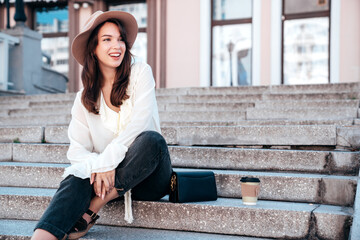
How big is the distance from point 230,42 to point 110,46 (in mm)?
6326

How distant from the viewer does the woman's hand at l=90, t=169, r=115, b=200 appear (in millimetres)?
2324

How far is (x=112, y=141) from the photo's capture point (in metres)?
2.48

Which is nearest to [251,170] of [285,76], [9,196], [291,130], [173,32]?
[291,130]

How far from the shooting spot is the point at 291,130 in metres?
3.28

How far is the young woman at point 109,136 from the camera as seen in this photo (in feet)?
7.62

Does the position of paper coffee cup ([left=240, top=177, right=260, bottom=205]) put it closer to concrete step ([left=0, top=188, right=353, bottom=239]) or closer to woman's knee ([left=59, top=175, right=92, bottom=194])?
concrete step ([left=0, top=188, right=353, bottom=239])

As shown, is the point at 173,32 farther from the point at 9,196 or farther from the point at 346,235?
the point at 346,235

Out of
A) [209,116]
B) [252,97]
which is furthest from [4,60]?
[252,97]

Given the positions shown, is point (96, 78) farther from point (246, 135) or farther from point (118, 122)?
point (246, 135)

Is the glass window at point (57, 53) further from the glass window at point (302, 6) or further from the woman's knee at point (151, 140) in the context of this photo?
the woman's knee at point (151, 140)

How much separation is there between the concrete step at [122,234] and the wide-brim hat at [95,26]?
1.13 m

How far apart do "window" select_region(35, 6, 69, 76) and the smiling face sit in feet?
25.4

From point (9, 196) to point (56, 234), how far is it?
0.95 m

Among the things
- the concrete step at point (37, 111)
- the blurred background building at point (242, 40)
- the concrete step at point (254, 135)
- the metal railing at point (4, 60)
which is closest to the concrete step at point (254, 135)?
the concrete step at point (254, 135)
